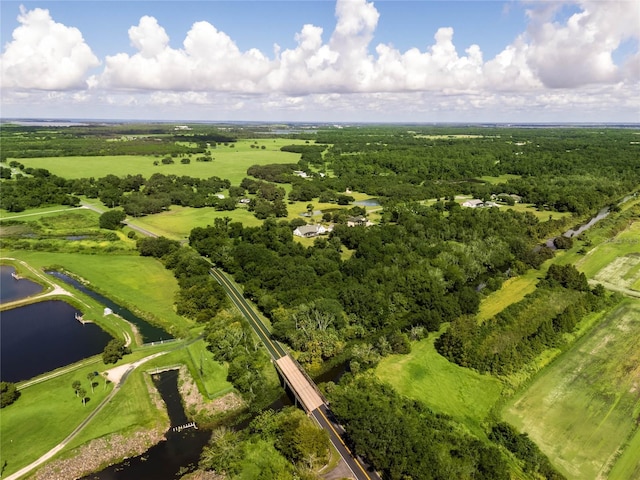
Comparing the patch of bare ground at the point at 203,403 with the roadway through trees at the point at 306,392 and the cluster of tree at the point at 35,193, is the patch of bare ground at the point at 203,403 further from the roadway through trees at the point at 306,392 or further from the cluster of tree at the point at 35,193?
the cluster of tree at the point at 35,193

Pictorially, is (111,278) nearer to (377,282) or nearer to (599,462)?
(377,282)

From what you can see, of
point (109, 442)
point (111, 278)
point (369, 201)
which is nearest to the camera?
point (109, 442)

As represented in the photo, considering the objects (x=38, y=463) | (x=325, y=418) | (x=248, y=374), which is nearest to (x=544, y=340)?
(x=325, y=418)

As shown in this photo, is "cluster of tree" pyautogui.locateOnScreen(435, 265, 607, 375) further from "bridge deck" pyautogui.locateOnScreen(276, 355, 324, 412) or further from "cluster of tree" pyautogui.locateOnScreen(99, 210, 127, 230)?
"cluster of tree" pyautogui.locateOnScreen(99, 210, 127, 230)

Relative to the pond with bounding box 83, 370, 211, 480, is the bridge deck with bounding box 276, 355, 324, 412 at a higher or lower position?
higher

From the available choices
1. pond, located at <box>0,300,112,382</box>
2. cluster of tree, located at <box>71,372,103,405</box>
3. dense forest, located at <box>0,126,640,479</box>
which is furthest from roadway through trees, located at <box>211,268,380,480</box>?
pond, located at <box>0,300,112,382</box>

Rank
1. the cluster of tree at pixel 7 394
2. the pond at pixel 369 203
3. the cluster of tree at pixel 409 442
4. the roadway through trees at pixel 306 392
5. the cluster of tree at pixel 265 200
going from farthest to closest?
the pond at pixel 369 203
the cluster of tree at pixel 265 200
the cluster of tree at pixel 7 394
the roadway through trees at pixel 306 392
the cluster of tree at pixel 409 442

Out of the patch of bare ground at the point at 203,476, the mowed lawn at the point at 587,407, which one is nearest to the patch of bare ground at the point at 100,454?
the patch of bare ground at the point at 203,476
